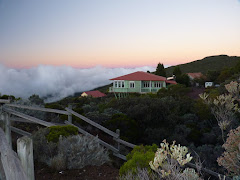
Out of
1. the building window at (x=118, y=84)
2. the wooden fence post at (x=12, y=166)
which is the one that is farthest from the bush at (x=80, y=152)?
the building window at (x=118, y=84)

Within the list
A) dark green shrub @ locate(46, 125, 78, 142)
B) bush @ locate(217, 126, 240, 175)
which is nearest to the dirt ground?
dark green shrub @ locate(46, 125, 78, 142)

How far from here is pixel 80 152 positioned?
5.23 m

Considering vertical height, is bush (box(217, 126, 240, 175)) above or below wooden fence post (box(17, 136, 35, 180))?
below

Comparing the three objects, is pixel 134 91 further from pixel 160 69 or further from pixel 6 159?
pixel 6 159

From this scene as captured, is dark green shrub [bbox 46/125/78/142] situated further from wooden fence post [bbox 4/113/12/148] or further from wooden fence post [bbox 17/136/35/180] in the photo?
wooden fence post [bbox 17/136/35/180]

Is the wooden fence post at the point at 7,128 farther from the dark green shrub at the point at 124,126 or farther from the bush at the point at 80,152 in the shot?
the dark green shrub at the point at 124,126

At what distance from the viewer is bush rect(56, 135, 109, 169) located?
5.17m

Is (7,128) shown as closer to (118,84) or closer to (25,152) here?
(25,152)

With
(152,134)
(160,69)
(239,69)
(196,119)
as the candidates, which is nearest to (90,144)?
(152,134)

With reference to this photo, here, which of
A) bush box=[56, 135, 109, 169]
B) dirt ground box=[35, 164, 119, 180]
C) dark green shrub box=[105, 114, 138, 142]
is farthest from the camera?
dark green shrub box=[105, 114, 138, 142]

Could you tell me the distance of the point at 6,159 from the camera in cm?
233

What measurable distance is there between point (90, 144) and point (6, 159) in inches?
131

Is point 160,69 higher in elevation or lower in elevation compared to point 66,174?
higher

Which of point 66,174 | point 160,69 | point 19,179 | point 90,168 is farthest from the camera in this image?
point 160,69
